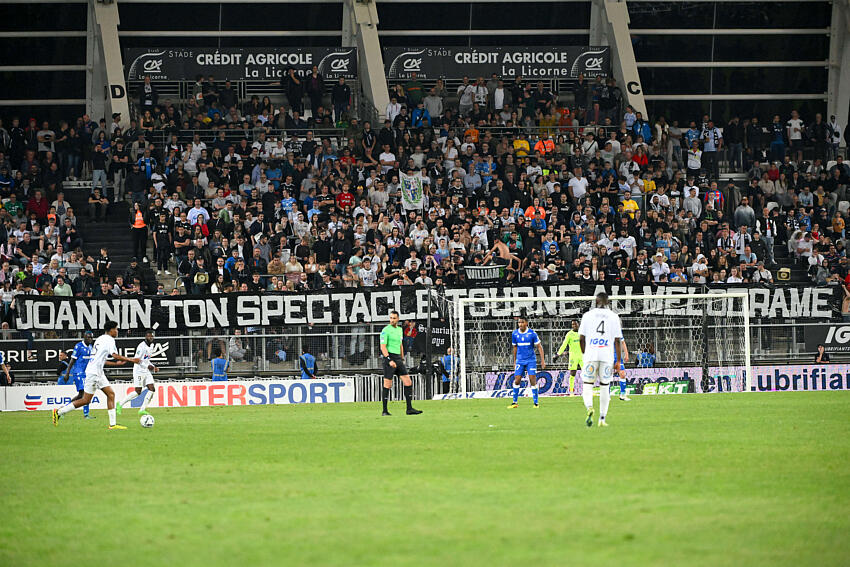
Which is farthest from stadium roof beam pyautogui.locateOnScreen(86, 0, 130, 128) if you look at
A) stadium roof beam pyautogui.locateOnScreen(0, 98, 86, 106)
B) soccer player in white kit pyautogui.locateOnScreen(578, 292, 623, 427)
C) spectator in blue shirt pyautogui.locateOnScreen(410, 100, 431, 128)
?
soccer player in white kit pyautogui.locateOnScreen(578, 292, 623, 427)

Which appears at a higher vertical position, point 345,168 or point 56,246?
point 345,168

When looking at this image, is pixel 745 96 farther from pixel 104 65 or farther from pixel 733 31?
pixel 104 65

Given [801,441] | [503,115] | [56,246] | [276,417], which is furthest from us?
[503,115]

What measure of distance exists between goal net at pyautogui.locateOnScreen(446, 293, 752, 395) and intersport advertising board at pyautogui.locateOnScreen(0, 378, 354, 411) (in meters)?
3.36

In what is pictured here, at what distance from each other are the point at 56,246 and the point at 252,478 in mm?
21346

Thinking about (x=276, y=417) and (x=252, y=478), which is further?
(x=276, y=417)

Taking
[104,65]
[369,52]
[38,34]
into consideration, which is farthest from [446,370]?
[38,34]

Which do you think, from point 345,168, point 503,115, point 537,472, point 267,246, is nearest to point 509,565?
point 537,472

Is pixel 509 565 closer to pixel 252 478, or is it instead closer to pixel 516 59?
pixel 252 478

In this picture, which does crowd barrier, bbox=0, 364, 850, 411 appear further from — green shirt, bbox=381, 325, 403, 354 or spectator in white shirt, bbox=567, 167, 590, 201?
spectator in white shirt, bbox=567, 167, 590, 201

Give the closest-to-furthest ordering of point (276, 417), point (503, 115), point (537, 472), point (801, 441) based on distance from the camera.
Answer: point (537, 472) → point (801, 441) → point (276, 417) → point (503, 115)

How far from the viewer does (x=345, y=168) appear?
36125 mm

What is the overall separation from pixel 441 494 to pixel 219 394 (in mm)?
18677

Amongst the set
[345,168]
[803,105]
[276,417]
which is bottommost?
[276,417]
